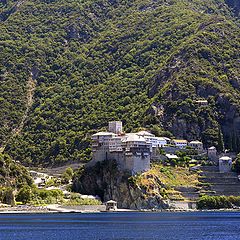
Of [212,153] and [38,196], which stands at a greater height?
[212,153]

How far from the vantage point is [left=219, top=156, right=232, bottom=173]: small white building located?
190 m

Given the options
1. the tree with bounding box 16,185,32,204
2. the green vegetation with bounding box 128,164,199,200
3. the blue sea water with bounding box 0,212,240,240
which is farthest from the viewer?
the tree with bounding box 16,185,32,204

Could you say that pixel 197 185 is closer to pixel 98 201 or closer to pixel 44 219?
pixel 98 201

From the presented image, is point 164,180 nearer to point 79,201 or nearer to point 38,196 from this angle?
point 79,201

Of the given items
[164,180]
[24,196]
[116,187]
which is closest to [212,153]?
[164,180]

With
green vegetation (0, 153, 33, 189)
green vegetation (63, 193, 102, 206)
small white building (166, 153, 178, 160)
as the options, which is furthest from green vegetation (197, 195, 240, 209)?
green vegetation (0, 153, 33, 189)

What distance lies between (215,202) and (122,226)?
1958 inches

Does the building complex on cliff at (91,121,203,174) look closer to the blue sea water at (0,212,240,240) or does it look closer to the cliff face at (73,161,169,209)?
the cliff face at (73,161,169,209)

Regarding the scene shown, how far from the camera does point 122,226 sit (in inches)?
5236

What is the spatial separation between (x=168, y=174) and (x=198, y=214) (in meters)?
19.7

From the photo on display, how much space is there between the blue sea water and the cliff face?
291 inches

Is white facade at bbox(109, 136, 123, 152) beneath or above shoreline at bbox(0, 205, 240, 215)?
above

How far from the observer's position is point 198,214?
6599 inches

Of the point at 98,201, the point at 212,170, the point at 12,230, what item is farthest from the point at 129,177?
the point at 12,230
